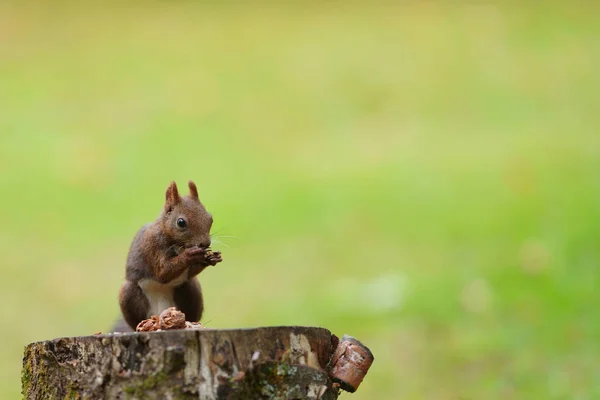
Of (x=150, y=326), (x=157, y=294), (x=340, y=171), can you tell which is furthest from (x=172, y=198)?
(x=340, y=171)

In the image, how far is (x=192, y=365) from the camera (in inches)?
93.0

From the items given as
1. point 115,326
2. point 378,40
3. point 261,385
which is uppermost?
point 378,40

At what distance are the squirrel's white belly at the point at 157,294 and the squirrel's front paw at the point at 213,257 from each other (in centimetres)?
31

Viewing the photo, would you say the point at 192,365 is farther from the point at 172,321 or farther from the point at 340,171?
the point at 340,171

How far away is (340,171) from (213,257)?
5.44 metres

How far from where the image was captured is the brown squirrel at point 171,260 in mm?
3236

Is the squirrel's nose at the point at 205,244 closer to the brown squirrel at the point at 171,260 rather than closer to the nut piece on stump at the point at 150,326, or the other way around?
the brown squirrel at the point at 171,260

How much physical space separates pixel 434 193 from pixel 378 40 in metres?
2.94

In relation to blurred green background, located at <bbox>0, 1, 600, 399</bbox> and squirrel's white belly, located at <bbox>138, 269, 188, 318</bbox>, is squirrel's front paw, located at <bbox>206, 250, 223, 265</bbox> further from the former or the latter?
blurred green background, located at <bbox>0, 1, 600, 399</bbox>

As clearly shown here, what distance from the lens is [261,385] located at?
2445mm

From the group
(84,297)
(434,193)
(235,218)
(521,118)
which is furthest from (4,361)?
(521,118)

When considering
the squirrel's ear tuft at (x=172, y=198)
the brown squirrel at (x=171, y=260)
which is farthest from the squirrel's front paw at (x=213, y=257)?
the squirrel's ear tuft at (x=172, y=198)

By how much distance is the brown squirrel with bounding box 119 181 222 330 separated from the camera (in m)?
3.24

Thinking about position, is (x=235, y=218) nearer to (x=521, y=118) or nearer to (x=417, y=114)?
(x=417, y=114)
